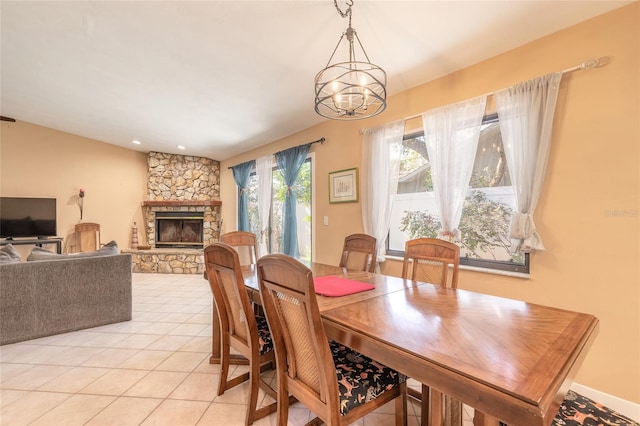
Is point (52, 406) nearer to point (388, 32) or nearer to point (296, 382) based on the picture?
point (296, 382)

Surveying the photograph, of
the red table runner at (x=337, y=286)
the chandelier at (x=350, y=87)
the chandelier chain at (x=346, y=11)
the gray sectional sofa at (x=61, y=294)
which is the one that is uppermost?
the chandelier chain at (x=346, y=11)

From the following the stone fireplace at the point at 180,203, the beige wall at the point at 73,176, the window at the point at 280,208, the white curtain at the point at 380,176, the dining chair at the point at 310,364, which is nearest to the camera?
the dining chair at the point at 310,364

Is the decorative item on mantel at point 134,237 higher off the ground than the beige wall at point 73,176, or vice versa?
the beige wall at point 73,176

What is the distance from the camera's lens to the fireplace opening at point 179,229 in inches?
257

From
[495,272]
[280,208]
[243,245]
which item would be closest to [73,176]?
[280,208]

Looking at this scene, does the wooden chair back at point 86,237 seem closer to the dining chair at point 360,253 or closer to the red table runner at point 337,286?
the dining chair at point 360,253

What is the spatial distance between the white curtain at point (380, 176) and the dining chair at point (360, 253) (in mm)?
630

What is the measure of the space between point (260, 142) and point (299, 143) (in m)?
1.03

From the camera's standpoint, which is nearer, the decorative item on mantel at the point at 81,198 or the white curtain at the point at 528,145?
the white curtain at the point at 528,145

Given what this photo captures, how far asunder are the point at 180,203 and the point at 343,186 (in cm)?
430

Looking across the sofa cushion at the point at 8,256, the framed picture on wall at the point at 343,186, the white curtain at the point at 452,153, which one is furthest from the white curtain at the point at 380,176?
the sofa cushion at the point at 8,256

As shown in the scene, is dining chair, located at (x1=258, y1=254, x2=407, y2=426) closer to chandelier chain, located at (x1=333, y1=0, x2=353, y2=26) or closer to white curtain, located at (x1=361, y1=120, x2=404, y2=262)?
chandelier chain, located at (x1=333, y1=0, x2=353, y2=26)

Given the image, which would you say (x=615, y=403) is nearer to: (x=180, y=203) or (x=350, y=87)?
(x=350, y=87)

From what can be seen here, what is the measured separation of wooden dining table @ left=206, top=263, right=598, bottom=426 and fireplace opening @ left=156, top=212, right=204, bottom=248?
5734 mm
